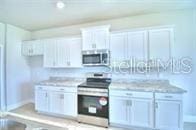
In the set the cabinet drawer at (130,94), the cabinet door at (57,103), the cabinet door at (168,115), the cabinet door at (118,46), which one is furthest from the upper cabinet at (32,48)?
the cabinet door at (168,115)

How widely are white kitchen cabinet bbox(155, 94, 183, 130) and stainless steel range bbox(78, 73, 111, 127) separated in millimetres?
1079

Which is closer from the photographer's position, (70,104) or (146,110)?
(146,110)

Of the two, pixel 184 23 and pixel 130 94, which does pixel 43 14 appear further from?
pixel 184 23

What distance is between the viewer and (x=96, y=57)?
397cm

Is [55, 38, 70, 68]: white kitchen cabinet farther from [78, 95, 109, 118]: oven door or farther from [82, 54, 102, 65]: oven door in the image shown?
[78, 95, 109, 118]: oven door

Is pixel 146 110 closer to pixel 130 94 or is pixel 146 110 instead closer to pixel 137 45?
pixel 130 94

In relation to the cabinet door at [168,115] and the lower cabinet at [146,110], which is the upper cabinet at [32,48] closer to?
the lower cabinet at [146,110]

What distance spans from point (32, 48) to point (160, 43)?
391cm

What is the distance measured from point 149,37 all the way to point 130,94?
1.38 meters

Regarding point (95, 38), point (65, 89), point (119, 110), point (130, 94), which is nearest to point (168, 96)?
point (130, 94)

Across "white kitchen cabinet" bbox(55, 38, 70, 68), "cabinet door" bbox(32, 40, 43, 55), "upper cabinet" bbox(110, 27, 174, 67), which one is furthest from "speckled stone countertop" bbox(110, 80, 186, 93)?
"cabinet door" bbox(32, 40, 43, 55)

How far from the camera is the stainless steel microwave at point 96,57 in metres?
3.88

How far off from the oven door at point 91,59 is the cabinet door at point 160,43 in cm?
127

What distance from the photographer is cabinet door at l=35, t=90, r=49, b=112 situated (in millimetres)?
4230
